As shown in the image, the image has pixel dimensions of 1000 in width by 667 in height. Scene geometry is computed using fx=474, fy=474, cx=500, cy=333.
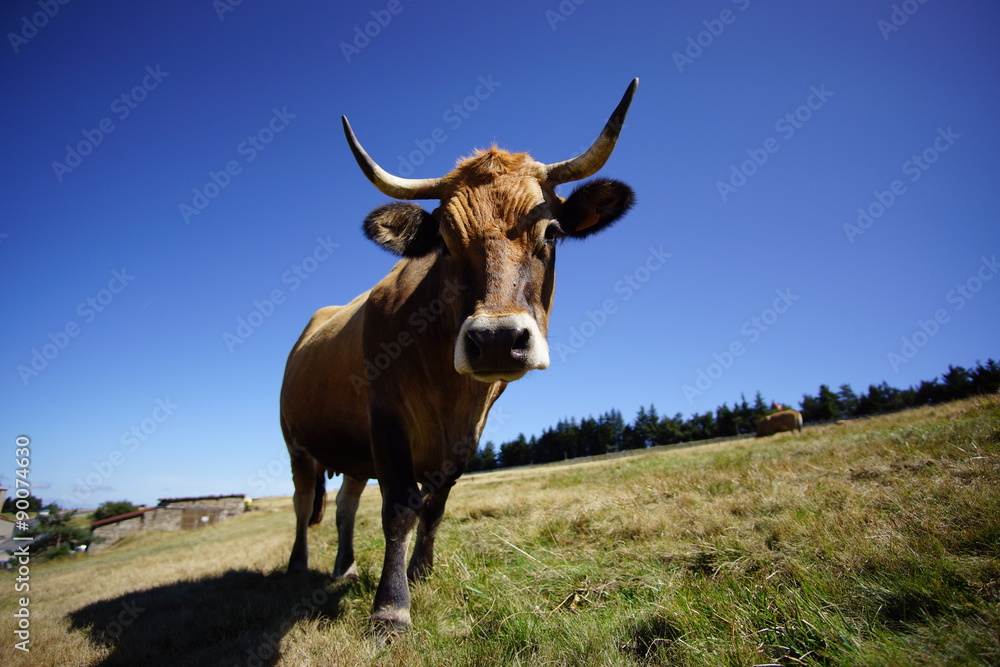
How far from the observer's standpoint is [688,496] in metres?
5.11

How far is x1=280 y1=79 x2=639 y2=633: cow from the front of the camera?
316 centimetres

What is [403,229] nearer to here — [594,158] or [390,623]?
[594,158]

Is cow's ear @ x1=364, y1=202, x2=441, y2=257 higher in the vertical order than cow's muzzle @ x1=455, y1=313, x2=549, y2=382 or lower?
higher

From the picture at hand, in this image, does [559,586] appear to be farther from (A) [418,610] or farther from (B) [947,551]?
(B) [947,551]

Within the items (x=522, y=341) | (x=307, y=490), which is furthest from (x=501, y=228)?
(x=307, y=490)

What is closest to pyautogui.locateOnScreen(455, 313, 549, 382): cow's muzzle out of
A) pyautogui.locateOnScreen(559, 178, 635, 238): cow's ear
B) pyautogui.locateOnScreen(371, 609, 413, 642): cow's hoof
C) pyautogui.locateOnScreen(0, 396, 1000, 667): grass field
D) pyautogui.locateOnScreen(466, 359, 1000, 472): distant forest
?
pyautogui.locateOnScreen(0, 396, 1000, 667): grass field

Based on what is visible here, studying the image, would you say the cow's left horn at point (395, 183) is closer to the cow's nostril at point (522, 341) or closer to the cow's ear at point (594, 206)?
the cow's ear at point (594, 206)

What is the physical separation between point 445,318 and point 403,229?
35.9 inches

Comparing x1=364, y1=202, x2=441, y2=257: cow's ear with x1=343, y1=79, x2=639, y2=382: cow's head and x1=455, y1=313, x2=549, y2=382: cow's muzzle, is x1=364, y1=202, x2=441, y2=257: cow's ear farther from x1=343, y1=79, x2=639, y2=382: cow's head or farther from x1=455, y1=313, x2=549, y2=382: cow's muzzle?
x1=455, y1=313, x2=549, y2=382: cow's muzzle

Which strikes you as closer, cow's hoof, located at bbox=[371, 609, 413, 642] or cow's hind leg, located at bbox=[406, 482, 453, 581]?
cow's hoof, located at bbox=[371, 609, 413, 642]

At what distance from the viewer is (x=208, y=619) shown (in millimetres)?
4066

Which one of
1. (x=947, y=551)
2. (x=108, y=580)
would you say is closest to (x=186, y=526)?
(x=108, y=580)

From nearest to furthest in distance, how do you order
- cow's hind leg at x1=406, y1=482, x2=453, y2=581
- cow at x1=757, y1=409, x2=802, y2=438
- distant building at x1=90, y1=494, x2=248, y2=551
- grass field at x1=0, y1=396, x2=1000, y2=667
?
1. grass field at x1=0, y1=396, x2=1000, y2=667
2. cow's hind leg at x1=406, y1=482, x2=453, y2=581
3. distant building at x1=90, y1=494, x2=248, y2=551
4. cow at x1=757, y1=409, x2=802, y2=438

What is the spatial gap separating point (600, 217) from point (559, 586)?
10.1ft
